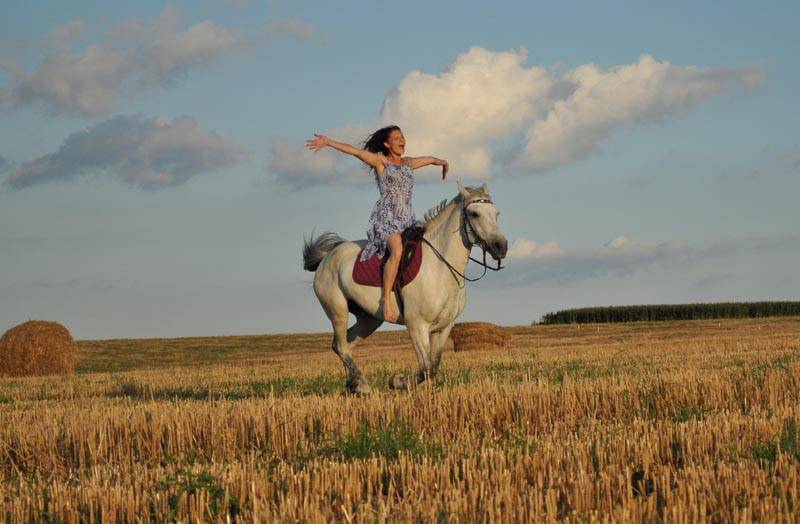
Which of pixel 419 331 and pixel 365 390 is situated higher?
pixel 419 331

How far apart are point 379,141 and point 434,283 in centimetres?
182

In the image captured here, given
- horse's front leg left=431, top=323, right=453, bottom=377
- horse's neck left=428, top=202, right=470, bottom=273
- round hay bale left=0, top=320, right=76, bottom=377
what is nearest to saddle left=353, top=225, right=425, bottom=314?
horse's neck left=428, top=202, right=470, bottom=273

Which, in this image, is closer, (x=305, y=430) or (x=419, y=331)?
(x=305, y=430)

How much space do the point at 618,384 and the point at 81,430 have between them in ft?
18.7

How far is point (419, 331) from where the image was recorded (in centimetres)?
1064

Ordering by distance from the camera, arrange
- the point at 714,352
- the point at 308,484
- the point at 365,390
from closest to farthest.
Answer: the point at 308,484 < the point at 365,390 < the point at 714,352

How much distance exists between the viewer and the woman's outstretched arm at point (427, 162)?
11.0 m

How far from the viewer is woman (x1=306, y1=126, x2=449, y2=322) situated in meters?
10.6

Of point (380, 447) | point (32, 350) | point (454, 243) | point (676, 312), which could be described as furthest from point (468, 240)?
point (676, 312)

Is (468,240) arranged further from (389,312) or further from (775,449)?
(775,449)

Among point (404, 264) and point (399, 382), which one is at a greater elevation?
point (404, 264)

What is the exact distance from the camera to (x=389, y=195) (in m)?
10.8

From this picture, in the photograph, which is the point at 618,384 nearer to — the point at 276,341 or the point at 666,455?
the point at 666,455

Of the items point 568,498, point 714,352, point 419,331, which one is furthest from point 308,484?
point 714,352
